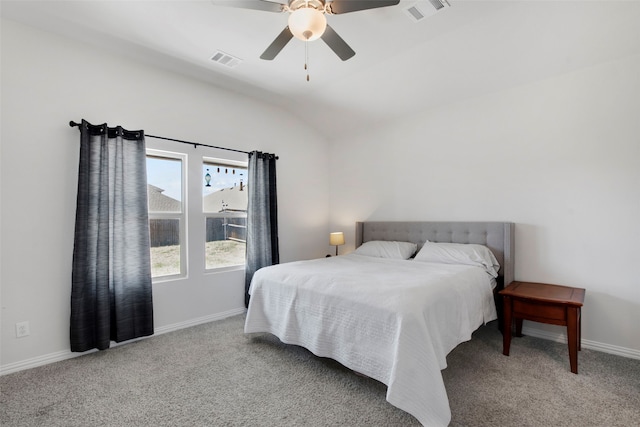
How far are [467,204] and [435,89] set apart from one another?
1.41 m

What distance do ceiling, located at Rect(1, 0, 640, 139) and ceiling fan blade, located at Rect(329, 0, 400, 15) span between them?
54 cm

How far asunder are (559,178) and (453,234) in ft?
3.83

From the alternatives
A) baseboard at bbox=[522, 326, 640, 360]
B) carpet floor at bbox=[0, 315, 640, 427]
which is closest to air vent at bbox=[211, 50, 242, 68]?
carpet floor at bbox=[0, 315, 640, 427]

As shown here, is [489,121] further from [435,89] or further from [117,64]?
[117,64]

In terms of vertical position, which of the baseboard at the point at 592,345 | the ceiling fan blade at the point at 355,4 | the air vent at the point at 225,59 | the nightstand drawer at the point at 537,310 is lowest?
the baseboard at the point at 592,345

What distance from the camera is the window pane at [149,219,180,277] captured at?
329 centimetres

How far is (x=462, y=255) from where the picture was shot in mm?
3180

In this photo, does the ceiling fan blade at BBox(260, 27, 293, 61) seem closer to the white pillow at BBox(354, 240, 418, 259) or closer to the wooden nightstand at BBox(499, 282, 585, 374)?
the white pillow at BBox(354, 240, 418, 259)

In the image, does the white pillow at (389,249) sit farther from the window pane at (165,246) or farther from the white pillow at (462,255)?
the window pane at (165,246)

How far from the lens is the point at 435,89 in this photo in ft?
11.6

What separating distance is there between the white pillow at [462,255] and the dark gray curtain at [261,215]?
75.8 inches

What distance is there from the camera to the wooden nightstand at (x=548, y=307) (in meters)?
2.29

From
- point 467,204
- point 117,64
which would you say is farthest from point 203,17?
point 467,204

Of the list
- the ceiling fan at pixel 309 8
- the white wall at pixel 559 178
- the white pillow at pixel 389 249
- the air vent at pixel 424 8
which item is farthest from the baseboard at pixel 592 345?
the ceiling fan at pixel 309 8
